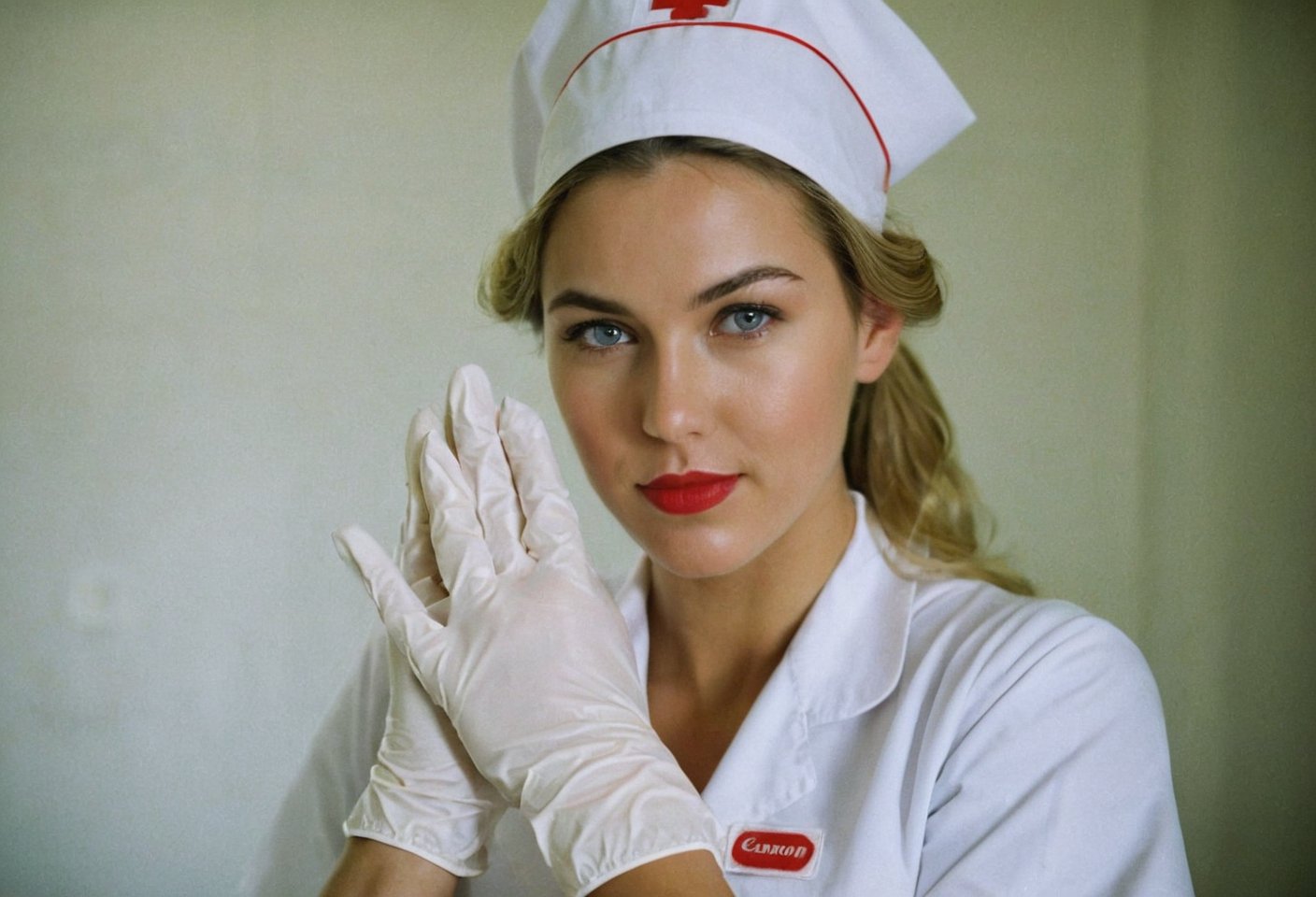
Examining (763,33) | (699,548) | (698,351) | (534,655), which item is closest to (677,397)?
(698,351)

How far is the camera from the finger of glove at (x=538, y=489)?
3.65 ft

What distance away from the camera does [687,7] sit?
3.85 feet

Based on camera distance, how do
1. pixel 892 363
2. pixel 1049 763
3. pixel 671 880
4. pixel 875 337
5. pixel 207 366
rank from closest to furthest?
pixel 671 880
pixel 1049 763
pixel 875 337
pixel 892 363
pixel 207 366

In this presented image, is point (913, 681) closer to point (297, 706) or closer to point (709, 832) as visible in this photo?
point (709, 832)

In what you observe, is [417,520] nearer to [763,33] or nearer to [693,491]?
[693,491]

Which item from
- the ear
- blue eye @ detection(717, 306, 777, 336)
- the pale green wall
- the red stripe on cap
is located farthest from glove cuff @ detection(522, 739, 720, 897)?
the pale green wall

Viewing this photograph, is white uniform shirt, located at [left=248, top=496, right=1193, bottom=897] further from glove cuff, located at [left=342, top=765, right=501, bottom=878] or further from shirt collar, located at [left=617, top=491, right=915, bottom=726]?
glove cuff, located at [left=342, top=765, right=501, bottom=878]

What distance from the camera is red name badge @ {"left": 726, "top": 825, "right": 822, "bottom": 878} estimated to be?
41.6 inches

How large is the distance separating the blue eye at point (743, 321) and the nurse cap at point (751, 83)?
0.46 ft

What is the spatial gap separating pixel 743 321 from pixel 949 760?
1.38 feet

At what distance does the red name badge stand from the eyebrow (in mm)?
465

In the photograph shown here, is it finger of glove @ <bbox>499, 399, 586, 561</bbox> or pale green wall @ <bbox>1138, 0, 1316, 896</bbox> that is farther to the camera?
pale green wall @ <bbox>1138, 0, 1316, 896</bbox>

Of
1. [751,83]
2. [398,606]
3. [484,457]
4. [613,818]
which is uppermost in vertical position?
[751,83]

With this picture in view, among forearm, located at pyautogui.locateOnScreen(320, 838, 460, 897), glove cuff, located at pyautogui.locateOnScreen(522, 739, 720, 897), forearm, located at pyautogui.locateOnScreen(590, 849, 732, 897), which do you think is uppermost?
glove cuff, located at pyautogui.locateOnScreen(522, 739, 720, 897)
